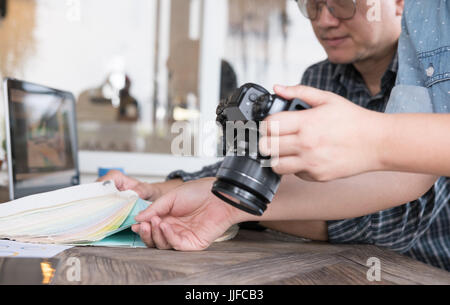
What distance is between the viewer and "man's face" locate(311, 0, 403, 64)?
1.04 meters

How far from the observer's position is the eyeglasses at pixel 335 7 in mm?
1014

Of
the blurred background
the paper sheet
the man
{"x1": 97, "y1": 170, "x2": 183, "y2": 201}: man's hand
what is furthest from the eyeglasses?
the blurred background

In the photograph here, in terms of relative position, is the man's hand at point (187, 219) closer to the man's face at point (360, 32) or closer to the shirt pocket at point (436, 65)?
the shirt pocket at point (436, 65)

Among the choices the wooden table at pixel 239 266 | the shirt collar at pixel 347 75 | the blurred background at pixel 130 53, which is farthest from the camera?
the blurred background at pixel 130 53

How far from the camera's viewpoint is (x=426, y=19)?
80 centimetres

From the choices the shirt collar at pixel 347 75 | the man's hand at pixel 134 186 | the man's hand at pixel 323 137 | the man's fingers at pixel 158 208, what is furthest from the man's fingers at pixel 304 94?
the shirt collar at pixel 347 75

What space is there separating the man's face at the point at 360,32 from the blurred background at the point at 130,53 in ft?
9.13

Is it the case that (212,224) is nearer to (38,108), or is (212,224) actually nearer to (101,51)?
(38,108)

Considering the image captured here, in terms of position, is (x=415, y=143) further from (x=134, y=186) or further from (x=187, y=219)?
(x=134, y=186)

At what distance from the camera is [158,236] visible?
63 cm

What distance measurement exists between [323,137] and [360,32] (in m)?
0.66

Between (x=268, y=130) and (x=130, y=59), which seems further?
(x=130, y=59)

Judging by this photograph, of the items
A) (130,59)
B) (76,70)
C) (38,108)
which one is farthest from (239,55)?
(38,108)
